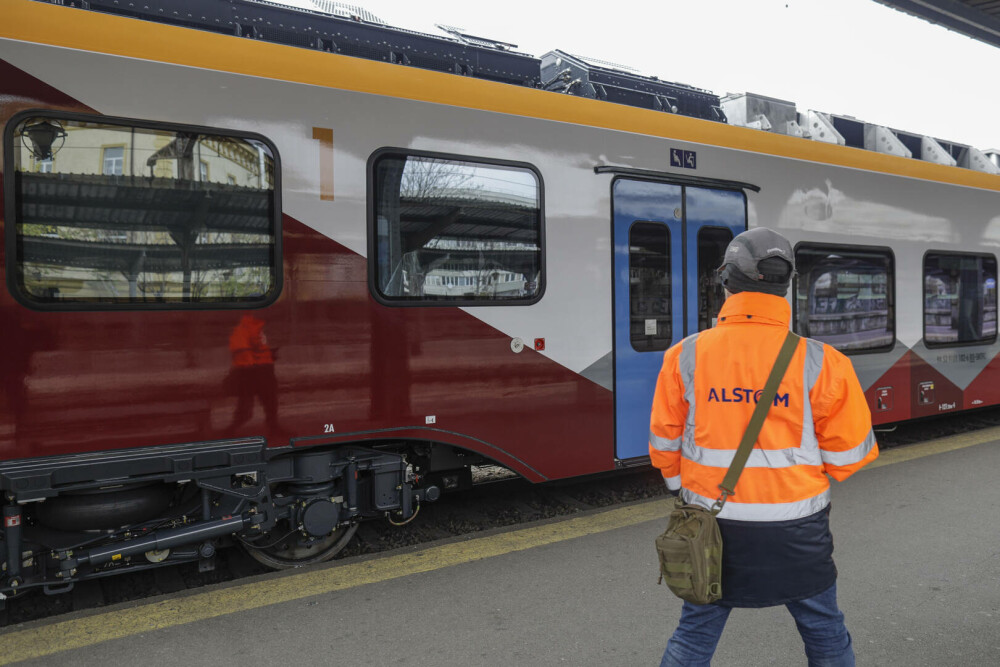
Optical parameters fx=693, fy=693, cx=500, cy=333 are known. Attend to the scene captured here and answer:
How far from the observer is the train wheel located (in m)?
3.94

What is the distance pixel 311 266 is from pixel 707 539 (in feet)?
8.30

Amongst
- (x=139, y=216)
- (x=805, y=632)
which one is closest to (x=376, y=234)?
(x=139, y=216)

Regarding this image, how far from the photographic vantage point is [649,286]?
16.4ft

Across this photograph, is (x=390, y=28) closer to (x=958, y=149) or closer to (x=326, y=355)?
(x=326, y=355)

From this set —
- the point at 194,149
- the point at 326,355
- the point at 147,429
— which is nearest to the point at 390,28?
the point at 194,149

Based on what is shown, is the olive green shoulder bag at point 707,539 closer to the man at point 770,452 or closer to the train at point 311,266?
the man at point 770,452

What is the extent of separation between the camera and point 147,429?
3.37 metres

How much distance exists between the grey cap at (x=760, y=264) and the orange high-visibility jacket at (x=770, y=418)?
4 cm

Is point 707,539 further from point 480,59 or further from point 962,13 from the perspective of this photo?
point 962,13

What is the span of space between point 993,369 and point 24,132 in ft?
28.7

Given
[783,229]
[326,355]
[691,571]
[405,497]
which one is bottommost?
[405,497]

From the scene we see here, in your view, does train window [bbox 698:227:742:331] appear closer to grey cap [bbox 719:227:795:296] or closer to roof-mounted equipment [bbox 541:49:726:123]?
roof-mounted equipment [bbox 541:49:726:123]

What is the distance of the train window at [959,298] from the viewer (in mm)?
6898

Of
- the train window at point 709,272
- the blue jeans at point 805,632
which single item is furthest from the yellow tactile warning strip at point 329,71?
the blue jeans at point 805,632
